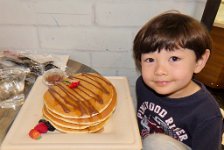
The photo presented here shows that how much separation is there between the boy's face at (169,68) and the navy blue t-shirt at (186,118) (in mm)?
58

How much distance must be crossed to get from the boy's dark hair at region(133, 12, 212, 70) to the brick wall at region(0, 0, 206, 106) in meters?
0.16

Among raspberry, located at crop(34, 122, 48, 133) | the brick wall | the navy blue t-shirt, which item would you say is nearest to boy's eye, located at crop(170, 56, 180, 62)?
the navy blue t-shirt

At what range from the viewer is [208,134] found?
0.66 metres

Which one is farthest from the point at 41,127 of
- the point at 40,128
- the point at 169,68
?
the point at 169,68

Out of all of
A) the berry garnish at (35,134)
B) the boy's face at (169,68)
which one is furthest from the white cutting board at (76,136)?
the boy's face at (169,68)

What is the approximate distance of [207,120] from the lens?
661mm

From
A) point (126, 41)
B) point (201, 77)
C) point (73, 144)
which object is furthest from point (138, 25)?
point (201, 77)

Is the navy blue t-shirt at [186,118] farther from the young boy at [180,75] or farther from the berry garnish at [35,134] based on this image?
the berry garnish at [35,134]

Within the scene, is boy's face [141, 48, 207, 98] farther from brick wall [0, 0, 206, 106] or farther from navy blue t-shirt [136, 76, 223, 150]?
brick wall [0, 0, 206, 106]

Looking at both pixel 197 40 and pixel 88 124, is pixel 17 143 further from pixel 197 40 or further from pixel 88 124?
pixel 197 40

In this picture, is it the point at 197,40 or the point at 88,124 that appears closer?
the point at 88,124

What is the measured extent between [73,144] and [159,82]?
11.5 inches

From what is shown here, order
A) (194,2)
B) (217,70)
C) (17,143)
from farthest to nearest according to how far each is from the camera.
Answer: (217,70)
(194,2)
(17,143)

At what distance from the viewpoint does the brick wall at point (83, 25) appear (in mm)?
814
